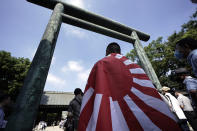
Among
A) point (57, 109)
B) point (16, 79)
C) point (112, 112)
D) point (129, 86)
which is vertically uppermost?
point (16, 79)

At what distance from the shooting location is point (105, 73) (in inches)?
46.1

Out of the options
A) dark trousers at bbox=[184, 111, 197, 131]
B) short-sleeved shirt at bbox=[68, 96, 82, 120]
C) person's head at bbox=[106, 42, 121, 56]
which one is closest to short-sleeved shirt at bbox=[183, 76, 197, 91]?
dark trousers at bbox=[184, 111, 197, 131]

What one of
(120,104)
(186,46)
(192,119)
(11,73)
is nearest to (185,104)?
(192,119)

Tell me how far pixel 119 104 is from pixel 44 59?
109 centimetres

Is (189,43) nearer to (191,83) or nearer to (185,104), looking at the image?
(191,83)

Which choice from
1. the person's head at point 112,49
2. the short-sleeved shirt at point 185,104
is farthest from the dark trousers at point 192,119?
the person's head at point 112,49

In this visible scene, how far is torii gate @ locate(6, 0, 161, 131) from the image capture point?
0.96 m

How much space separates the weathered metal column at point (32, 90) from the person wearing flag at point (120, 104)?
525mm

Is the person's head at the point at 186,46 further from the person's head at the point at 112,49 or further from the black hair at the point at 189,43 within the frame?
the person's head at the point at 112,49

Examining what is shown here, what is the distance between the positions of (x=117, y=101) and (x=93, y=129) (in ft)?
1.15

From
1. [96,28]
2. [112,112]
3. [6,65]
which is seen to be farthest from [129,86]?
[6,65]

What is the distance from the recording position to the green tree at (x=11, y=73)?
14703mm

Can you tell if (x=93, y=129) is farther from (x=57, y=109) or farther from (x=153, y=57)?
(x=57, y=109)

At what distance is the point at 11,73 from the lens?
15.8 m
